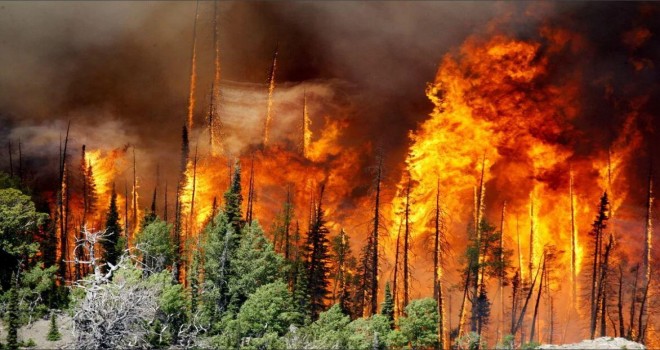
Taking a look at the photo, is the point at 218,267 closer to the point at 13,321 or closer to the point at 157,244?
the point at 157,244

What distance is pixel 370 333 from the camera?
177 ft

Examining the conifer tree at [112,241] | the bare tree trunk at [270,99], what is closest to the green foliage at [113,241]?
the conifer tree at [112,241]

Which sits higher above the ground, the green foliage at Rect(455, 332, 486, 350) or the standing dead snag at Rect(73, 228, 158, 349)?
the standing dead snag at Rect(73, 228, 158, 349)

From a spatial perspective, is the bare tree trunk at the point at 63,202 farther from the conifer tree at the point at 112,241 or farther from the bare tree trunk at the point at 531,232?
the bare tree trunk at the point at 531,232

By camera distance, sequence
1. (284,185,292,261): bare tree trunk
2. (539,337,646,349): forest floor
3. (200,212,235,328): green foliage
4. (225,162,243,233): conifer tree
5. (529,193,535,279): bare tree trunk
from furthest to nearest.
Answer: (529,193,535,279): bare tree trunk, (284,185,292,261): bare tree trunk, (225,162,243,233): conifer tree, (200,212,235,328): green foliage, (539,337,646,349): forest floor

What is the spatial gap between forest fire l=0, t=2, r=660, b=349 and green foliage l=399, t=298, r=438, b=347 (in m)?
19.1

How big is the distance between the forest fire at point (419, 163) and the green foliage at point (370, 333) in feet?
62.8

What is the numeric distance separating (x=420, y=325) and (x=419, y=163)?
34781 millimetres

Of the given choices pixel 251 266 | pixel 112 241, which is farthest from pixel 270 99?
pixel 251 266

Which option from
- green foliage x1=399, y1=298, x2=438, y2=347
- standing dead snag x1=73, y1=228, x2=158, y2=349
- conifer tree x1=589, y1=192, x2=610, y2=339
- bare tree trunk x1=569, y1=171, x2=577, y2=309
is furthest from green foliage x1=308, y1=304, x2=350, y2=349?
bare tree trunk x1=569, y1=171, x2=577, y2=309

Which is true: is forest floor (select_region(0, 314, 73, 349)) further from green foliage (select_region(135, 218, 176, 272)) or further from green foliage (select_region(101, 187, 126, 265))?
green foliage (select_region(135, 218, 176, 272))

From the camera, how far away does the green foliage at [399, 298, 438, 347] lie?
5369 centimetres

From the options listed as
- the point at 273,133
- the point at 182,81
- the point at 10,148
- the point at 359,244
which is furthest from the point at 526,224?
the point at 10,148

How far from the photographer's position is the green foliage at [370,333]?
172 feet
